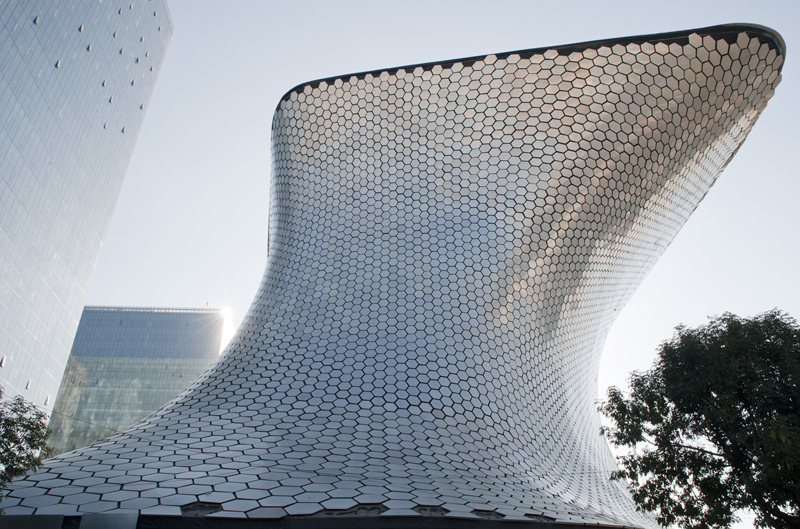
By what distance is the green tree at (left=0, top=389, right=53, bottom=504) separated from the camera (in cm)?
577

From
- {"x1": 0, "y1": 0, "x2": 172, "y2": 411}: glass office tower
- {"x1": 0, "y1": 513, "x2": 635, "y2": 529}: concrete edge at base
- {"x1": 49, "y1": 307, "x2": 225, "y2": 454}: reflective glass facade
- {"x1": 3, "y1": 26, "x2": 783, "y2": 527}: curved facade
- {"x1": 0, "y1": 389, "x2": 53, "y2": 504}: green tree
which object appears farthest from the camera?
{"x1": 49, "y1": 307, "x2": 225, "y2": 454}: reflective glass facade

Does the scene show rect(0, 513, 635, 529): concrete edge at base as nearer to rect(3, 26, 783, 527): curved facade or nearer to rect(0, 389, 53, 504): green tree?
rect(0, 389, 53, 504): green tree

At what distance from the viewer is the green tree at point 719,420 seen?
6.74 meters

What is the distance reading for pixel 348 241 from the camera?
1197 cm

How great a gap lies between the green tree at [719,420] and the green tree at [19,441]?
25.8ft

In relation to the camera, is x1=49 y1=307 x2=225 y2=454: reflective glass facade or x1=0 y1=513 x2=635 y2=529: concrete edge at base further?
x1=49 y1=307 x2=225 y2=454: reflective glass facade

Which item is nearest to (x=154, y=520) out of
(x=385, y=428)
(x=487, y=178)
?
(x=385, y=428)

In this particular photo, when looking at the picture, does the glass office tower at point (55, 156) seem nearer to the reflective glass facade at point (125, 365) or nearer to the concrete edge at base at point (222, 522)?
the reflective glass facade at point (125, 365)

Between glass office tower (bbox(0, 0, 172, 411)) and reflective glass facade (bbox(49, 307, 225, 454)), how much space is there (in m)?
26.8

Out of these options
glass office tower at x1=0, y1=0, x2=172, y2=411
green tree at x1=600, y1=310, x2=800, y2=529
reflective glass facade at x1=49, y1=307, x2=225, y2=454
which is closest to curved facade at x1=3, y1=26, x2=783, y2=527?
green tree at x1=600, y1=310, x2=800, y2=529

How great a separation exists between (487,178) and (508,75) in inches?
87.3

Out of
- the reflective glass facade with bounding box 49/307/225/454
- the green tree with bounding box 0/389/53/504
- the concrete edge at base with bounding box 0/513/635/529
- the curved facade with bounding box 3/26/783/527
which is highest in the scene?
the reflective glass facade with bounding box 49/307/225/454

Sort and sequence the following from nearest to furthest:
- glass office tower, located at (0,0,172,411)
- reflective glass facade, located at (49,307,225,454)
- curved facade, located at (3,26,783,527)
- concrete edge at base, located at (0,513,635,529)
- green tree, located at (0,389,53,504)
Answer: concrete edge at base, located at (0,513,635,529), green tree, located at (0,389,53,504), curved facade, located at (3,26,783,527), glass office tower, located at (0,0,172,411), reflective glass facade, located at (49,307,225,454)

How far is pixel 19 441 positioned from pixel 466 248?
27.1ft
